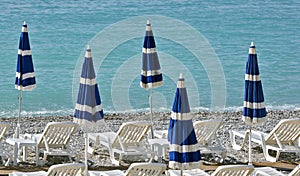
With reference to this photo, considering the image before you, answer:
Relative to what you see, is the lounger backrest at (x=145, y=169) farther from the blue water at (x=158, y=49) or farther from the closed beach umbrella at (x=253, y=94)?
the blue water at (x=158, y=49)

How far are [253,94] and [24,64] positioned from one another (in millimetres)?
3377

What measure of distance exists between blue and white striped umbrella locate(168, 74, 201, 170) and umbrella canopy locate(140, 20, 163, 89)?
3.26 metres

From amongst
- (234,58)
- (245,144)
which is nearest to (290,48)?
(234,58)

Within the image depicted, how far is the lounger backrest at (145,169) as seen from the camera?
35.3ft

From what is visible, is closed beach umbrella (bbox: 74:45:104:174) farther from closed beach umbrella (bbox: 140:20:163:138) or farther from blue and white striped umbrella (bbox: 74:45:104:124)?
closed beach umbrella (bbox: 140:20:163:138)

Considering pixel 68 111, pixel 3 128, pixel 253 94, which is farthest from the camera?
pixel 68 111

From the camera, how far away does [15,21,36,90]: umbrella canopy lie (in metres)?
13.0

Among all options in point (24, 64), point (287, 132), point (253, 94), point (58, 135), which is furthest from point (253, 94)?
point (24, 64)

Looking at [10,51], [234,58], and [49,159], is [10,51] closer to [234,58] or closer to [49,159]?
[234,58]

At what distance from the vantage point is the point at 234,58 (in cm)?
2886

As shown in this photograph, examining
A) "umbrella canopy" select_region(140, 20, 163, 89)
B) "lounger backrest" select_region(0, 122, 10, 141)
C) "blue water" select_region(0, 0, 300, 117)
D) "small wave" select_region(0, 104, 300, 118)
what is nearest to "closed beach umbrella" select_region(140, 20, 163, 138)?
"umbrella canopy" select_region(140, 20, 163, 89)

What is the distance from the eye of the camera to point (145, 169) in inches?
430

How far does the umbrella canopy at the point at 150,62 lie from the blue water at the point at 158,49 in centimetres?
53

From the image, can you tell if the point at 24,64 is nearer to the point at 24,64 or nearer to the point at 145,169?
the point at 24,64
